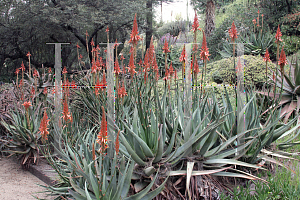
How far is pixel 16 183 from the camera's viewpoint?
355 cm

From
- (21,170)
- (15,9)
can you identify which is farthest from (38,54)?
(21,170)

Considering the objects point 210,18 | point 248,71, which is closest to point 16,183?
point 248,71

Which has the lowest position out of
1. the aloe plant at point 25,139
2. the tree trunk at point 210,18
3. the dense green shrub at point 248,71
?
the aloe plant at point 25,139

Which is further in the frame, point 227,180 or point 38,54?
point 38,54

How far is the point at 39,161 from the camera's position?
3994 mm

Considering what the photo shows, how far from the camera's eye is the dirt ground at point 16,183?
3.19m

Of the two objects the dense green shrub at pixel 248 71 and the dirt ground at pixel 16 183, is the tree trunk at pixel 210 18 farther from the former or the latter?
the dirt ground at pixel 16 183

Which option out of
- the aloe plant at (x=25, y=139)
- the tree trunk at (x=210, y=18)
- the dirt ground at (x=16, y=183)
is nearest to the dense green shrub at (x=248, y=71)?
the aloe plant at (x=25, y=139)

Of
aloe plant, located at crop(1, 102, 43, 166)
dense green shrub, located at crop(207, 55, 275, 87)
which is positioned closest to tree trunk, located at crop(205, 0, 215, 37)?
dense green shrub, located at crop(207, 55, 275, 87)

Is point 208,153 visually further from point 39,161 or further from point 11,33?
point 11,33

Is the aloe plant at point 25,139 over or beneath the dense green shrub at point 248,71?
beneath

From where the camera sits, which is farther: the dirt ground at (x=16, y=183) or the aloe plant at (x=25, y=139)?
the aloe plant at (x=25, y=139)

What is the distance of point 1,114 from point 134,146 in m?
3.57

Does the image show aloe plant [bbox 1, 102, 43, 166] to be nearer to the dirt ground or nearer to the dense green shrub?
the dirt ground
